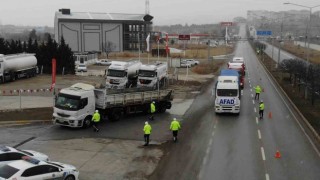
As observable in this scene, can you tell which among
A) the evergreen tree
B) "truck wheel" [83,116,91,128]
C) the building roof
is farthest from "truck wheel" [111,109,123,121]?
the building roof

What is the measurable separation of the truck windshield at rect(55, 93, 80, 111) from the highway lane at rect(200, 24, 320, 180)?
881cm

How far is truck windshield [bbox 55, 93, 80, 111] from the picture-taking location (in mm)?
27156

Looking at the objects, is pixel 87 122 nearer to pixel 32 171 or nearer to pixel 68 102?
pixel 68 102

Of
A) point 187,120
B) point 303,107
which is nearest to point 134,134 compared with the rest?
point 187,120

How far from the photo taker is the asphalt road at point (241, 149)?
19.1 metres

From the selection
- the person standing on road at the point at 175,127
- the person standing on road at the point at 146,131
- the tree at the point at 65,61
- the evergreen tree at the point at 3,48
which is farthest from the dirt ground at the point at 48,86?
the person standing on road at the point at 175,127

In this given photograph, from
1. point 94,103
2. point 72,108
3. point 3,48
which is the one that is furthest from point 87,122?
point 3,48

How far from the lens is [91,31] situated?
12656 centimetres

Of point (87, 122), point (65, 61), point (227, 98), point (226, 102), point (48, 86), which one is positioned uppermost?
point (65, 61)

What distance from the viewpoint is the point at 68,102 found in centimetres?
2738

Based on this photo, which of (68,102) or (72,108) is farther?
(68,102)

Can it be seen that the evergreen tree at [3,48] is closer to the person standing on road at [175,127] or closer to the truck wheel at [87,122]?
the truck wheel at [87,122]

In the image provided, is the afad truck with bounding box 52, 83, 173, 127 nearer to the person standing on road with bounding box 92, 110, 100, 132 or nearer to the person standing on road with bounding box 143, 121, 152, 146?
the person standing on road with bounding box 92, 110, 100, 132

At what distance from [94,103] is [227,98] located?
1018 cm
